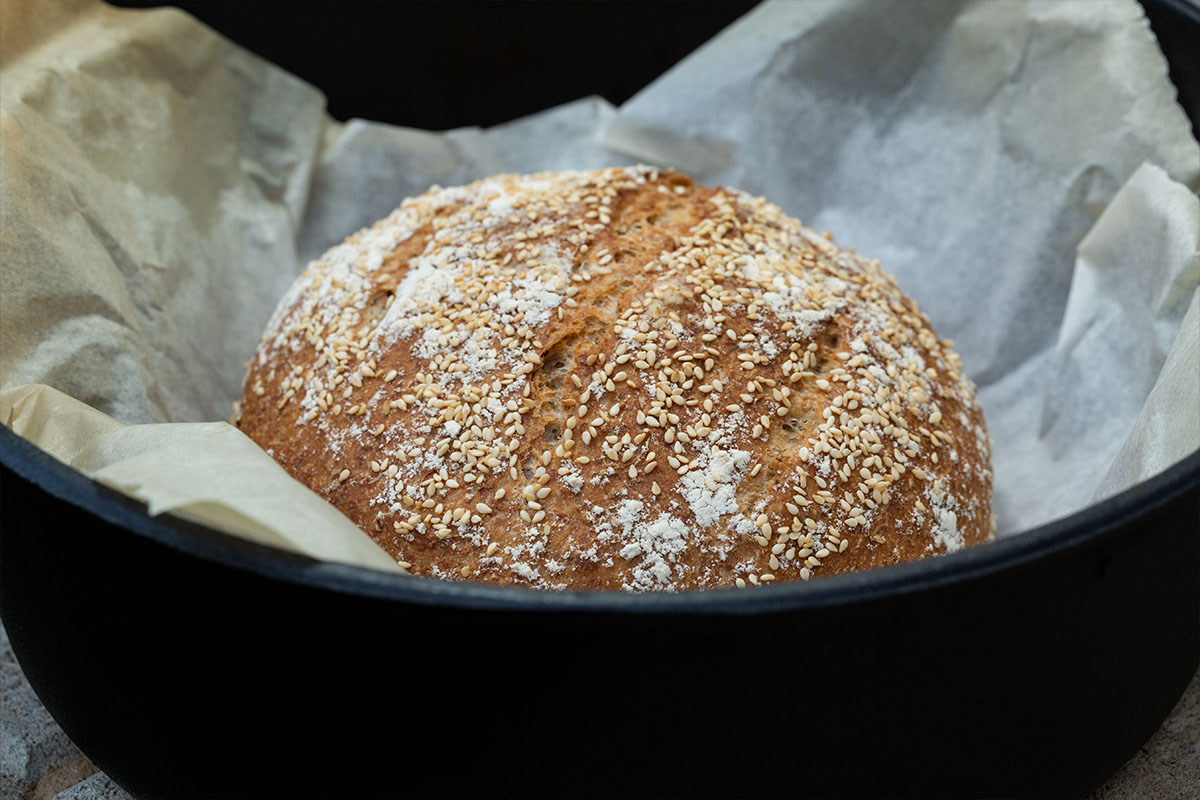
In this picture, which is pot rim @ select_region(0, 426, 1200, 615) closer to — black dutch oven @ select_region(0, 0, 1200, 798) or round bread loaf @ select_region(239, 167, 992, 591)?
black dutch oven @ select_region(0, 0, 1200, 798)

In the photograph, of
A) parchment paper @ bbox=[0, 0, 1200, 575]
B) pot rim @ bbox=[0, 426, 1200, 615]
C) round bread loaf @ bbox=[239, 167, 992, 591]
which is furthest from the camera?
parchment paper @ bbox=[0, 0, 1200, 575]

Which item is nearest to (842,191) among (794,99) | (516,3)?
(794,99)

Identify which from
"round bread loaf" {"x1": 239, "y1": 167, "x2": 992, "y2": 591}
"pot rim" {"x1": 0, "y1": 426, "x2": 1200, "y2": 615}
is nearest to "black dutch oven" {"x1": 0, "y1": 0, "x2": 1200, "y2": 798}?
"pot rim" {"x1": 0, "y1": 426, "x2": 1200, "y2": 615}

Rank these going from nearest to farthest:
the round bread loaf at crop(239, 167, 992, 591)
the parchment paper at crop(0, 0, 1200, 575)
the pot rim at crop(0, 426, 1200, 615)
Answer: the pot rim at crop(0, 426, 1200, 615), the round bread loaf at crop(239, 167, 992, 591), the parchment paper at crop(0, 0, 1200, 575)

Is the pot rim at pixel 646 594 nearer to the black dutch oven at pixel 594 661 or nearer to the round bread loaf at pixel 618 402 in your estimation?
the black dutch oven at pixel 594 661

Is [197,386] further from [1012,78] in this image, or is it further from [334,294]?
[1012,78]

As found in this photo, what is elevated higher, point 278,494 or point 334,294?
point 278,494

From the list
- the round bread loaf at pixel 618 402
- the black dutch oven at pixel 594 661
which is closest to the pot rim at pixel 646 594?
the black dutch oven at pixel 594 661
